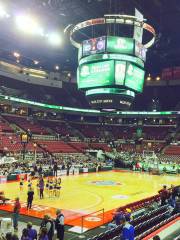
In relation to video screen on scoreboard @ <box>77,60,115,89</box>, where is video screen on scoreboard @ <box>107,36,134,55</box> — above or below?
above

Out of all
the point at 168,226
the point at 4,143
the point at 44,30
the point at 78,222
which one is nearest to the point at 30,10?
the point at 44,30

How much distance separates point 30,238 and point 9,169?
25.0 metres

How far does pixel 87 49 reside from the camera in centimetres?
2102

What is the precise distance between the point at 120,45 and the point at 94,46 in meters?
1.77

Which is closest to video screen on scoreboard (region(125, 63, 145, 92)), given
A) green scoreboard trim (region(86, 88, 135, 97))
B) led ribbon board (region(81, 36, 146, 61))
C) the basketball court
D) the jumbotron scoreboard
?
the jumbotron scoreboard

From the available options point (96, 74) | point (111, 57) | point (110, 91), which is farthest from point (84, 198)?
point (111, 57)

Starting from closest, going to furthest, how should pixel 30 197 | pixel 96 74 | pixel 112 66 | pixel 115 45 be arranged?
Result: pixel 30 197 → pixel 115 45 → pixel 112 66 → pixel 96 74

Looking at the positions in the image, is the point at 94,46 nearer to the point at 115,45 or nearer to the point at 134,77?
the point at 115,45

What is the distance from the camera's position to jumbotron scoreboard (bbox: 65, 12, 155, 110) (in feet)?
65.6

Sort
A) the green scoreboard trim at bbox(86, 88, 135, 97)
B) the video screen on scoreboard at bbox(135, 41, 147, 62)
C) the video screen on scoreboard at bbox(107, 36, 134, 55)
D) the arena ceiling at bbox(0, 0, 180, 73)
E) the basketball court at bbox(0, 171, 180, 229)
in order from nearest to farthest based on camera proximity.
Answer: the basketball court at bbox(0, 171, 180, 229)
the video screen on scoreboard at bbox(107, 36, 134, 55)
the video screen on scoreboard at bbox(135, 41, 147, 62)
the green scoreboard trim at bbox(86, 88, 135, 97)
the arena ceiling at bbox(0, 0, 180, 73)

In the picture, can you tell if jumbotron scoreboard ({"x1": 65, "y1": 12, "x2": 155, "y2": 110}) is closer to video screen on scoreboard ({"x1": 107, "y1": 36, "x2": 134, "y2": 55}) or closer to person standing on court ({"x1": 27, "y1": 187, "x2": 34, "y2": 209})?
video screen on scoreboard ({"x1": 107, "y1": 36, "x2": 134, "y2": 55})

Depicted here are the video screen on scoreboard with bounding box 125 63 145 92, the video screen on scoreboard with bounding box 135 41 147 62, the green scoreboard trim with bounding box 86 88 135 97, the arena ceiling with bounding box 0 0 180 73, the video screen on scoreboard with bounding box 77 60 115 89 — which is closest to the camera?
the video screen on scoreboard with bounding box 77 60 115 89

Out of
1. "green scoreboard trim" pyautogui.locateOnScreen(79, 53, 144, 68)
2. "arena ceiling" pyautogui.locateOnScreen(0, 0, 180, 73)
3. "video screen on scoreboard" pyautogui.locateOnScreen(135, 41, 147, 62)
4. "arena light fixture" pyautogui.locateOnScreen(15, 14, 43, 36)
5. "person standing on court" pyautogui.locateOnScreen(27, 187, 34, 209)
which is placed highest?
"arena ceiling" pyautogui.locateOnScreen(0, 0, 180, 73)

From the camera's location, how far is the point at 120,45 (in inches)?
790
